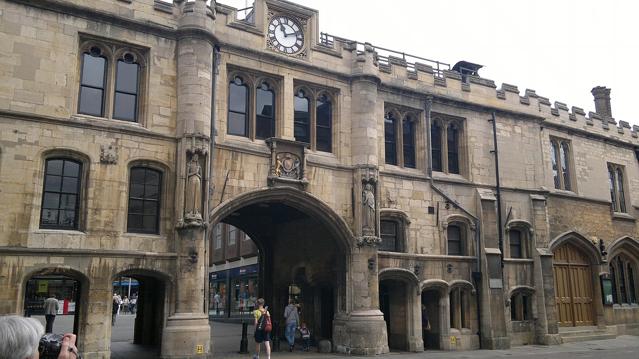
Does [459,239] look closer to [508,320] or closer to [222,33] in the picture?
[508,320]

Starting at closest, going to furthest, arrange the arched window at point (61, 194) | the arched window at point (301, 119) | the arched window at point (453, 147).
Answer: the arched window at point (61, 194) < the arched window at point (301, 119) < the arched window at point (453, 147)

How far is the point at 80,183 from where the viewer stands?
53.4 feet

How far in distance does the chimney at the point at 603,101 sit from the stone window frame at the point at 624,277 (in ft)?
26.0

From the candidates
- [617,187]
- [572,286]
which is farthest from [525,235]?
[617,187]

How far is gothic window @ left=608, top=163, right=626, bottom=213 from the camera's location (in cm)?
3002

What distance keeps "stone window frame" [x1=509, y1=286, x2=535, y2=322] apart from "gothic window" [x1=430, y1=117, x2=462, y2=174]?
545 cm

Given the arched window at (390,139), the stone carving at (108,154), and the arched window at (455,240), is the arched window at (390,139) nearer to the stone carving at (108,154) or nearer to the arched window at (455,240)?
the arched window at (455,240)

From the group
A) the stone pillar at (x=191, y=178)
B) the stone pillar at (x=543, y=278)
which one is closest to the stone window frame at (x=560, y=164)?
the stone pillar at (x=543, y=278)

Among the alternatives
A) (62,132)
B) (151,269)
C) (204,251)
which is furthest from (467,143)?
(62,132)

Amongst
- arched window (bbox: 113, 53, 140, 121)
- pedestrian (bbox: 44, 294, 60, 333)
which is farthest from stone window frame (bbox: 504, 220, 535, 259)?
pedestrian (bbox: 44, 294, 60, 333)

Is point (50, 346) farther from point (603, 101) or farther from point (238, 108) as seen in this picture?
point (603, 101)

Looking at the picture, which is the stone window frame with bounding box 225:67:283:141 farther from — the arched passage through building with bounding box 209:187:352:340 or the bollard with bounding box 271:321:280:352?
the bollard with bounding box 271:321:280:352

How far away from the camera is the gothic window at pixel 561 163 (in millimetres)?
27391

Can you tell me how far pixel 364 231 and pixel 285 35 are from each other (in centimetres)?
739
